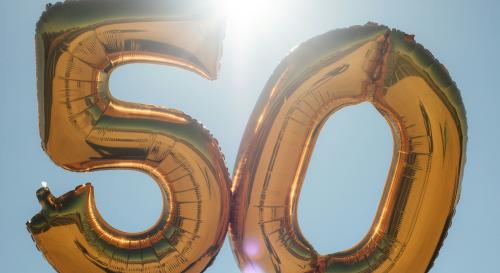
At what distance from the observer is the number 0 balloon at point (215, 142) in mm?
4086

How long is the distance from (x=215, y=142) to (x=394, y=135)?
1517mm

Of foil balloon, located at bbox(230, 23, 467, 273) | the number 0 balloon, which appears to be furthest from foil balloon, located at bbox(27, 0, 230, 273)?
foil balloon, located at bbox(230, 23, 467, 273)

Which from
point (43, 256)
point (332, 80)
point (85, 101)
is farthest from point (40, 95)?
point (332, 80)

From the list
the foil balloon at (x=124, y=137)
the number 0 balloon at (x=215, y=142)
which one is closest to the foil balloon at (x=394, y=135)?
the number 0 balloon at (x=215, y=142)

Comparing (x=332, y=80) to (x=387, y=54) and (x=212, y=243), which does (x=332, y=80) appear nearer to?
(x=387, y=54)

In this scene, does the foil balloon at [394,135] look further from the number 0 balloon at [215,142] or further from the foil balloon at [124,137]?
the foil balloon at [124,137]

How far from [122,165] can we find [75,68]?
833 millimetres

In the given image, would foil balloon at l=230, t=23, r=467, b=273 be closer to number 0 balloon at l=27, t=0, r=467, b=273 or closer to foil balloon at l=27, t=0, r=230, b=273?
number 0 balloon at l=27, t=0, r=467, b=273

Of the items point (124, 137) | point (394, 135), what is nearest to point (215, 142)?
point (124, 137)

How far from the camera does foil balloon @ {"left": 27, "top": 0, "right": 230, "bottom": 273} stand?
4.02 m

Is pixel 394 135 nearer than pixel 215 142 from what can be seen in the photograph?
No

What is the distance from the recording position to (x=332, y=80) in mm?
4363

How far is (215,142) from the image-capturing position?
4.41m

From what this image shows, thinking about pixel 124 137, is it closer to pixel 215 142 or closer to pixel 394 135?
pixel 215 142
